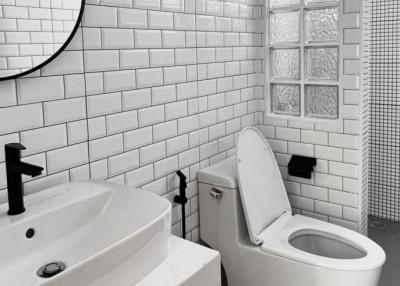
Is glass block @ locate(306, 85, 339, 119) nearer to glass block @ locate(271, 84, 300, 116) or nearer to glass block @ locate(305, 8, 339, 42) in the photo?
glass block @ locate(271, 84, 300, 116)

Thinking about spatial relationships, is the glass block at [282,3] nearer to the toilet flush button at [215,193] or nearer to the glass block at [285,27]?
the glass block at [285,27]

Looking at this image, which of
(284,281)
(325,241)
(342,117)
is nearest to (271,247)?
(284,281)

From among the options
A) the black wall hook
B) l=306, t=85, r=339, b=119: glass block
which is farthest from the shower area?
the black wall hook

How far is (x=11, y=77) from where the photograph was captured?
4.03 ft

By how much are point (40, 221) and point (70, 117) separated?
399 millimetres

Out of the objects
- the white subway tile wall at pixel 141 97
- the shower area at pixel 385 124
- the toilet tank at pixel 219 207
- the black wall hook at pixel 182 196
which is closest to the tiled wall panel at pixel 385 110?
the shower area at pixel 385 124

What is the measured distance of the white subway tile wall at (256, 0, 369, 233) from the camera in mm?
2150

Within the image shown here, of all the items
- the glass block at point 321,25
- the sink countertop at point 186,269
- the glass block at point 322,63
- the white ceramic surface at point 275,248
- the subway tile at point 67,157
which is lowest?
the white ceramic surface at point 275,248

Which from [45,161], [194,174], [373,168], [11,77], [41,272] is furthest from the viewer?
[373,168]

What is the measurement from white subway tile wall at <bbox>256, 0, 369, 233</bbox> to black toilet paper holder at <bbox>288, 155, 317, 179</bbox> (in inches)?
1.3

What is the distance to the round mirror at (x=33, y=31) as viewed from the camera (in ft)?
3.98

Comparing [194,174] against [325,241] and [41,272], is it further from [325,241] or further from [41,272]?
[41,272]

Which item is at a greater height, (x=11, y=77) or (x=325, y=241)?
(x=11, y=77)

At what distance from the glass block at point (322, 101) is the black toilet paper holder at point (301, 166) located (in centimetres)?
25
